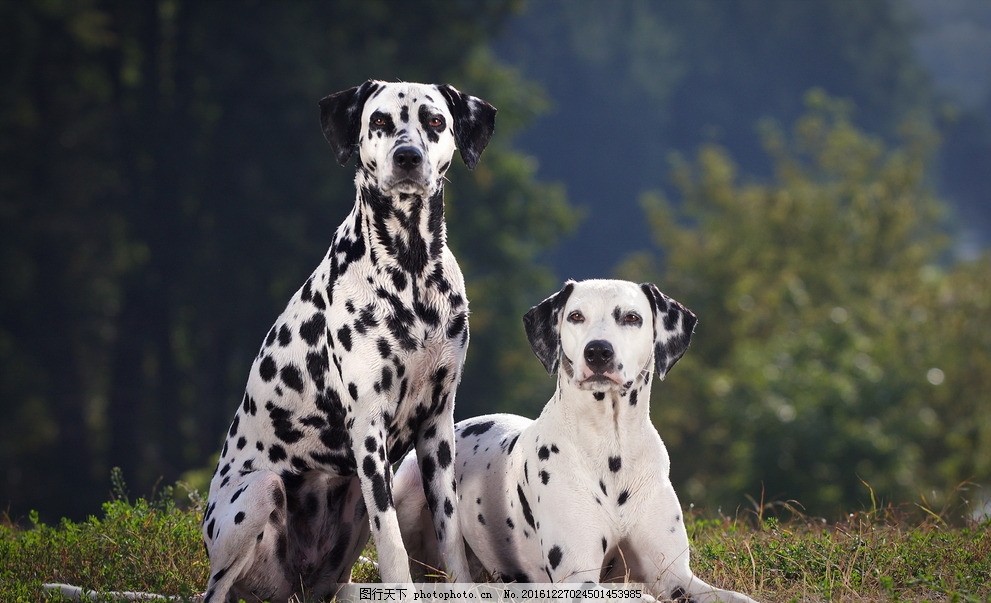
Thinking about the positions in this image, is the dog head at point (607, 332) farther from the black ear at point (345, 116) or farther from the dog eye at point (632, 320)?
the black ear at point (345, 116)

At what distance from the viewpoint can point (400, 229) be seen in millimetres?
6895

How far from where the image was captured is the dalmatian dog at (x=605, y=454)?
21.0ft

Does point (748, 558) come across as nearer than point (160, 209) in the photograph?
Yes

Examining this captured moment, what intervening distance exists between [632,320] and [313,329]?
1764mm

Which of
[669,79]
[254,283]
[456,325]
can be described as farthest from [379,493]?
[669,79]

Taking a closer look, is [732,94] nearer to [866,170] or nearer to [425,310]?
[866,170]

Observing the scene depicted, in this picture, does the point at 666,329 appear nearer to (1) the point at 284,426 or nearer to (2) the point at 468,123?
(2) the point at 468,123

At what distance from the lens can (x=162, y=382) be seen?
92.5 feet

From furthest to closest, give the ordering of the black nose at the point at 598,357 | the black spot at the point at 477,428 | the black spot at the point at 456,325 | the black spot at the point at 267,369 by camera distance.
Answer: the black spot at the point at 477,428, the black spot at the point at 267,369, the black spot at the point at 456,325, the black nose at the point at 598,357

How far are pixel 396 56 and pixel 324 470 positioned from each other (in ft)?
76.7

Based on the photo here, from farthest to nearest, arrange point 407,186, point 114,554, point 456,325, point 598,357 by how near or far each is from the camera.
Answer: point 114,554, point 456,325, point 407,186, point 598,357

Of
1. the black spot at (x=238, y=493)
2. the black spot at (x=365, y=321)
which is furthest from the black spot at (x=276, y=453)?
the black spot at (x=365, y=321)

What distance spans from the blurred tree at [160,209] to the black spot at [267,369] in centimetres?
1994

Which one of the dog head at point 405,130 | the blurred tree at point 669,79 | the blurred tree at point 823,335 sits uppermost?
the blurred tree at point 669,79
